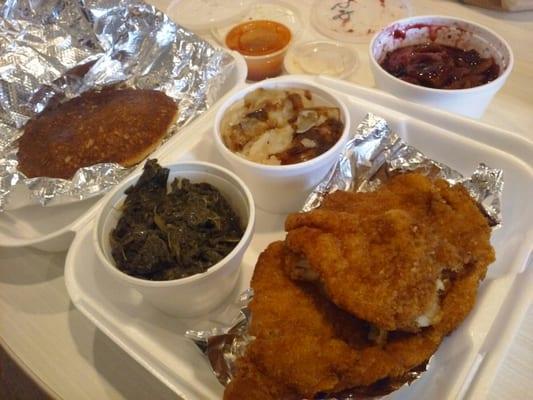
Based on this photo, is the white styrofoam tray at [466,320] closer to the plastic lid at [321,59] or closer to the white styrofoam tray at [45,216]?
the white styrofoam tray at [45,216]

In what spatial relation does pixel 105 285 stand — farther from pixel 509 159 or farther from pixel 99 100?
pixel 509 159

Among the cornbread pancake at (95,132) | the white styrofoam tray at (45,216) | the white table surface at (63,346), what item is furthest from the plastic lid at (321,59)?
the white table surface at (63,346)

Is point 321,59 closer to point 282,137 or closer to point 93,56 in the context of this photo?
point 282,137

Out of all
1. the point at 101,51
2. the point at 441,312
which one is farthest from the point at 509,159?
the point at 101,51

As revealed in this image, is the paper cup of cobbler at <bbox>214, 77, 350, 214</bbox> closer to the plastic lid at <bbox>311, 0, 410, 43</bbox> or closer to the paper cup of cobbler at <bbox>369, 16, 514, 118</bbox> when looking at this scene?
the paper cup of cobbler at <bbox>369, 16, 514, 118</bbox>

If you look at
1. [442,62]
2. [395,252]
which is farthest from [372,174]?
[442,62]

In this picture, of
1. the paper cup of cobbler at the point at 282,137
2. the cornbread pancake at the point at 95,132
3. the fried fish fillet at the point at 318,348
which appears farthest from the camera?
the cornbread pancake at the point at 95,132

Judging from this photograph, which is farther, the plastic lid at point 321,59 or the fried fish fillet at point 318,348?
the plastic lid at point 321,59

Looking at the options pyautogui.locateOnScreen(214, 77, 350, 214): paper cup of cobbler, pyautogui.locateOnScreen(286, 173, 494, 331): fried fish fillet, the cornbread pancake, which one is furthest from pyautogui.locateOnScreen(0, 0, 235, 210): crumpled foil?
pyautogui.locateOnScreen(286, 173, 494, 331): fried fish fillet
